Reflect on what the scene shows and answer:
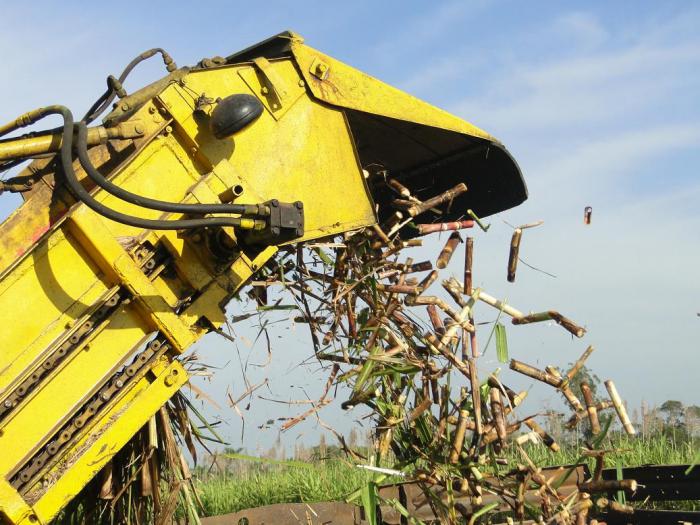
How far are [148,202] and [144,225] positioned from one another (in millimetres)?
97

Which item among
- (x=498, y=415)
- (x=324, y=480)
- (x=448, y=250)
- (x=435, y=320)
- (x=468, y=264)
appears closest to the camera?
(x=498, y=415)

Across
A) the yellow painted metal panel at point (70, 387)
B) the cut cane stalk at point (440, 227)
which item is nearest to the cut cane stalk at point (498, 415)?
the cut cane stalk at point (440, 227)

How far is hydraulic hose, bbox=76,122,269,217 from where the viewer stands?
329cm

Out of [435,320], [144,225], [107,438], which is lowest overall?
[435,320]

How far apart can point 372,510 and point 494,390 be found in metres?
0.86

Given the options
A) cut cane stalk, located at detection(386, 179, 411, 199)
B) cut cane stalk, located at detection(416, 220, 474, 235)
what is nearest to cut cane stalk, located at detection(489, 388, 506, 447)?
cut cane stalk, located at detection(416, 220, 474, 235)

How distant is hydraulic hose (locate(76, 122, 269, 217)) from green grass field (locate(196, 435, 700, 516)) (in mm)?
3133

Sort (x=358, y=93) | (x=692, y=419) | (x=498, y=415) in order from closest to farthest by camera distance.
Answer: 1. (x=358, y=93)
2. (x=498, y=415)
3. (x=692, y=419)

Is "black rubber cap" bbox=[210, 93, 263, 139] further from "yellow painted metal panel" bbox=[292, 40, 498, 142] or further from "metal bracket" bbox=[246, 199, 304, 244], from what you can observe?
"yellow painted metal panel" bbox=[292, 40, 498, 142]

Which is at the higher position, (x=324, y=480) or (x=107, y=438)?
(x=107, y=438)

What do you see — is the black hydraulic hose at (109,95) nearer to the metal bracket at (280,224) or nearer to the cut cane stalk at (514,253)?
the metal bracket at (280,224)

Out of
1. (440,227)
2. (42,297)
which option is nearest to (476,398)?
(440,227)

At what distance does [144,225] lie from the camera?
3.30 metres

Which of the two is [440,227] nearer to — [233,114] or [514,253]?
[514,253]
